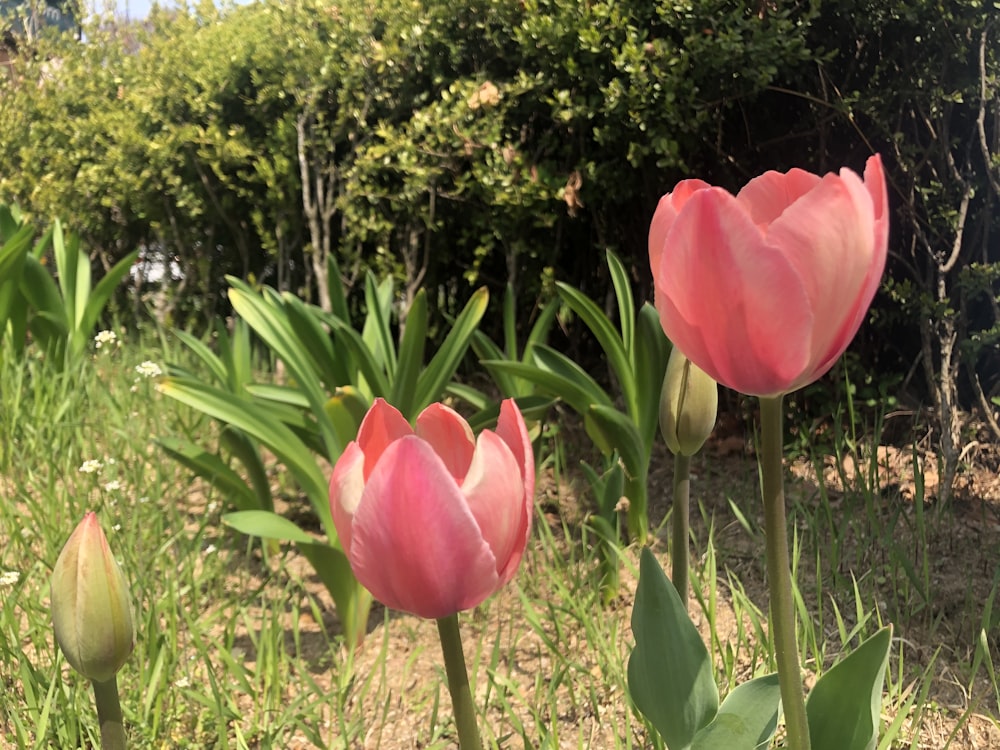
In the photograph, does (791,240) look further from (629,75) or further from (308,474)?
(629,75)

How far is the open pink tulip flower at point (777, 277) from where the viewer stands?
0.53m

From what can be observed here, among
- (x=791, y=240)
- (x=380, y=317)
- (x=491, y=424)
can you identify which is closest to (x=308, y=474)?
(x=491, y=424)

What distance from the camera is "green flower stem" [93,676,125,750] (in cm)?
63

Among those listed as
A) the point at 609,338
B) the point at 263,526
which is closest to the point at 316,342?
the point at 263,526

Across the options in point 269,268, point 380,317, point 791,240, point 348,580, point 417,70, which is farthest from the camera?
point 269,268

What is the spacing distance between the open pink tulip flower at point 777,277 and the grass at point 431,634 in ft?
2.14

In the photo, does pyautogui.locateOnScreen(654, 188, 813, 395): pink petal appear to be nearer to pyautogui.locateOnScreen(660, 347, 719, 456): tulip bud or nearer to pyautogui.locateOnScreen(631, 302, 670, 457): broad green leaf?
pyautogui.locateOnScreen(660, 347, 719, 456): tulip bud

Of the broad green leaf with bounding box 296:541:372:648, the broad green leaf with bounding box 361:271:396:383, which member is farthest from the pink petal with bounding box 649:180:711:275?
the broad green leaf with bounding box 361:271:396:383

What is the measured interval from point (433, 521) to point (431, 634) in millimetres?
1447

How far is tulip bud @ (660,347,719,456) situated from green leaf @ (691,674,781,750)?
0.22 metres

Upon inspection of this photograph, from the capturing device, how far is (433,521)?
53 cm

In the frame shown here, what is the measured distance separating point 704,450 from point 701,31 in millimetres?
1279

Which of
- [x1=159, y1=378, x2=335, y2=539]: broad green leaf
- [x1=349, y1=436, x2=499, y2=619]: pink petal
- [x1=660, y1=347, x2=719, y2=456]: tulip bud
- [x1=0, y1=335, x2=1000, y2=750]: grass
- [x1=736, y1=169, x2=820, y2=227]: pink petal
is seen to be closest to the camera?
[x1=349, y1=436, x2=499, y2=619]: pink petal

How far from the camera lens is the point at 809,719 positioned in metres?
0.68
